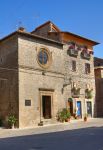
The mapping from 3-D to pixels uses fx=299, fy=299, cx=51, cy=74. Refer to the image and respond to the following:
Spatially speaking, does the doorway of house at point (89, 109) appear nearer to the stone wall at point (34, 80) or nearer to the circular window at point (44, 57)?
the stone wall at point (34, 80)

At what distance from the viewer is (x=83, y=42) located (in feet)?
118

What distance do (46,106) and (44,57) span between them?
504 cm

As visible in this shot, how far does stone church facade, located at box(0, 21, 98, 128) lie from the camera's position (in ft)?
90.1

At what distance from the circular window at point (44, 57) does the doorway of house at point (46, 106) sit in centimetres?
326

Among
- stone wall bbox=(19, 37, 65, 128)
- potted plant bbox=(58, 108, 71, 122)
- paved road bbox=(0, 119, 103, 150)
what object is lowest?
paved road bbox=(0, 119, 103, 150)

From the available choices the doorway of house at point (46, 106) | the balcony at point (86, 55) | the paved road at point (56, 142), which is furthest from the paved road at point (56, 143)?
the balcony at point (86, 55)

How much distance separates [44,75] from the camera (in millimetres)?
29766

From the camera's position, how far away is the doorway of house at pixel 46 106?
30.3m

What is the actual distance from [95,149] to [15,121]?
15977 mm

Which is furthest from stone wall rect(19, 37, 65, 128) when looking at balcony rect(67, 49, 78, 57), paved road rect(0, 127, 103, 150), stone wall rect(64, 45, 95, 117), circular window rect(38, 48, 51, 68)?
paved road rect(0, 127, 103, 150)

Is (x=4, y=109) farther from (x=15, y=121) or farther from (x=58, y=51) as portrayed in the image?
(x=58, y=51)

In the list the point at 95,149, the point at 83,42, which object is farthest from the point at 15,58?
the point at 95,149

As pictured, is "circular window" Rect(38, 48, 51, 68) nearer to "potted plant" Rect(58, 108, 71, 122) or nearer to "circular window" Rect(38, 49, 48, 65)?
"circular window" Rect(38, 49, 48, 65)

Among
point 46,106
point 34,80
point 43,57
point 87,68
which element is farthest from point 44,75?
point 87,68
